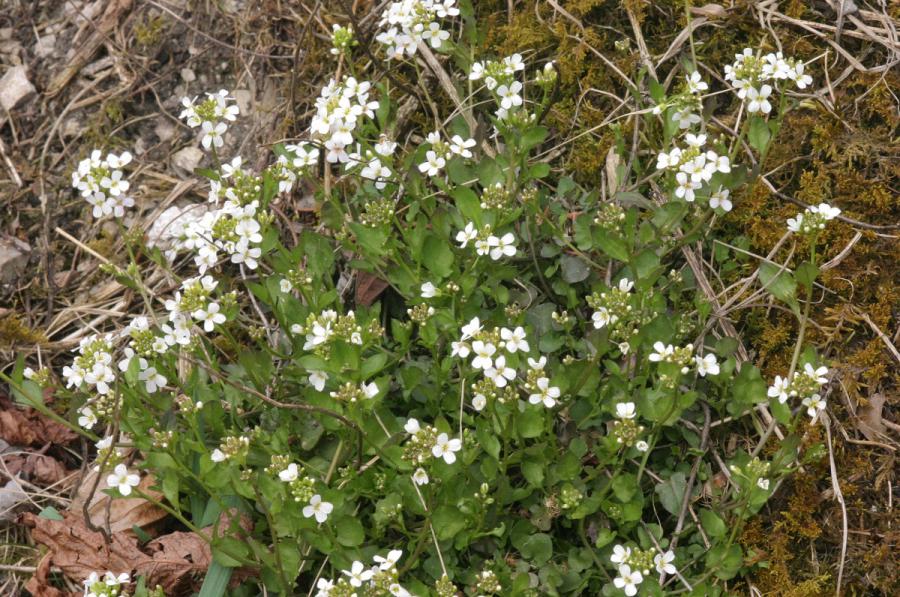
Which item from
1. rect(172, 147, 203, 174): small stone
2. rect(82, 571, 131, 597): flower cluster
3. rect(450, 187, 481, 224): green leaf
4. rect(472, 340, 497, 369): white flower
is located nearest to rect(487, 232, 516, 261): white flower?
rect(450, 187, 481, 224): green leaf

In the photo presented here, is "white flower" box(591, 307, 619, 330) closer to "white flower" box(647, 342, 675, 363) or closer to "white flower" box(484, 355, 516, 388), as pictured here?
"white flower" box(647, 342, 675, 363)

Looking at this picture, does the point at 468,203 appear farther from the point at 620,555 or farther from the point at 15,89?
the point at 15,89

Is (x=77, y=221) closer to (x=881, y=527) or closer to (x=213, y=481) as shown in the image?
(x=213, y=481)

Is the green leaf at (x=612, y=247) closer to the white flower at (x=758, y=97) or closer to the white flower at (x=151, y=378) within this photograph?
the white flower at (x=758, y=97)

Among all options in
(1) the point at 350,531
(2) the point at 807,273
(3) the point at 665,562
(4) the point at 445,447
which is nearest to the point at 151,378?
(1) the point at 350,531

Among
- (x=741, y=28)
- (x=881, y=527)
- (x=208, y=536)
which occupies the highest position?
(x=741, y=28)

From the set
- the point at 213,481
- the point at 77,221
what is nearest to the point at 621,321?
the point at 213,481
